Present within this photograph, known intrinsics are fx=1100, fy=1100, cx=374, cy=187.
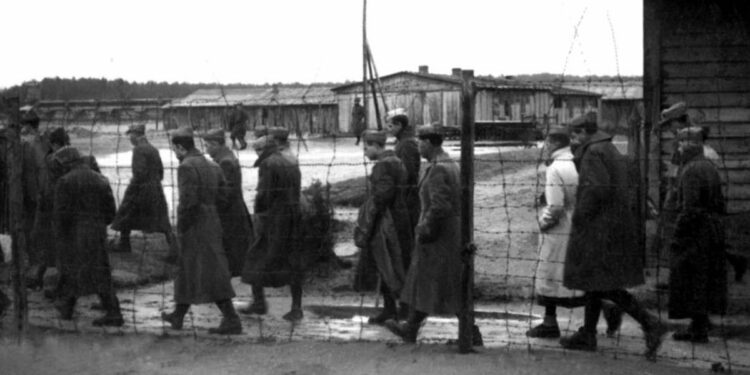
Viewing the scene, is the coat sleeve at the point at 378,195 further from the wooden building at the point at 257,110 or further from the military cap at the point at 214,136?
the wooden building at the point at 257,110

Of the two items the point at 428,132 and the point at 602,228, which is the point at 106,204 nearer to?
the point at 428,132

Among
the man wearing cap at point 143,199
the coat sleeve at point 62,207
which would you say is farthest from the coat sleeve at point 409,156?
the man wearing cap at point 143,199

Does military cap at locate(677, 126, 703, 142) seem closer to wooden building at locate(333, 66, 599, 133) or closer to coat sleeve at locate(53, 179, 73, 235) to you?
coat sleeve at locate(53, 179, 73, 235)

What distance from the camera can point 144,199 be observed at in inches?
509

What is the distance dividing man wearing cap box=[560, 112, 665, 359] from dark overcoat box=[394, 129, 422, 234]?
1754 mm

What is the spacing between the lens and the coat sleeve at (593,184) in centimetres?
784

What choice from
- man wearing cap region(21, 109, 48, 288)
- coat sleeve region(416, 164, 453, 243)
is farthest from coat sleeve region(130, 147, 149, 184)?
coat sleeve region(416, 164, 453, 243)

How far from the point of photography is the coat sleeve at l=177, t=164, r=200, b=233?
8554mm

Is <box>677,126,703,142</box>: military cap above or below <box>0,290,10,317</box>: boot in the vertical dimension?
above

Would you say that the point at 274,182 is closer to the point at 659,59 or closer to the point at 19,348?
the point at 19,348

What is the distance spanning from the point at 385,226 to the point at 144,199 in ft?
15.9

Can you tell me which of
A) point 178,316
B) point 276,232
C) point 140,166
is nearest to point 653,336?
point 276,232

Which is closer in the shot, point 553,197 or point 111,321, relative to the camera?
point 553,197

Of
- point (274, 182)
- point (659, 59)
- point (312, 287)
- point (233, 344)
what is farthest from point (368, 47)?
point (233, 344)
